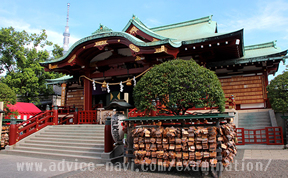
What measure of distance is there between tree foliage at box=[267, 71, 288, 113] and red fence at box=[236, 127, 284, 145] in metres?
1.14

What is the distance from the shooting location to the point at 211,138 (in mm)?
5602

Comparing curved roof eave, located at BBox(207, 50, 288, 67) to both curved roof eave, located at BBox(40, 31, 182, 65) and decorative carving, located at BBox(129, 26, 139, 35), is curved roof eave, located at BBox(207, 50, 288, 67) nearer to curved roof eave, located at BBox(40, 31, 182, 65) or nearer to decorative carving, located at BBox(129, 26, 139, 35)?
curved roof eave, located at BBox(40, 31, 182, 65)

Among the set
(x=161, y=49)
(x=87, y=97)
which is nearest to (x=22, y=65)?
(x=87, y=97)

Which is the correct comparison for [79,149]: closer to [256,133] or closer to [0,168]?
[0,168]

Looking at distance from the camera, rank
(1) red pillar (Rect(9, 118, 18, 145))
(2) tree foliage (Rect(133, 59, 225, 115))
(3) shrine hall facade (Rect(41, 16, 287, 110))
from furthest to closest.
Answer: (3) shrine hall facade (Rect(41, 16, 287, 110)) < (1) red pillar (Rect(9, 118, 18, 145)) < (2) tree foliage (Rect(133, 59, 225, 115))

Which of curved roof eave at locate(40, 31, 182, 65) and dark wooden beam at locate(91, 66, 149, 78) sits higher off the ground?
curved roof eave at locate(40, 31, 182, 65)

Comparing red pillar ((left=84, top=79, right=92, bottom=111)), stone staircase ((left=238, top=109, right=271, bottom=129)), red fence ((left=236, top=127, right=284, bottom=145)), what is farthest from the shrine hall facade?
red fence ((left=236, top=127, right=284, bottom=145))

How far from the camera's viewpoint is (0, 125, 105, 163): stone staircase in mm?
8562

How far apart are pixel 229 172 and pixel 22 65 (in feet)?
84.6

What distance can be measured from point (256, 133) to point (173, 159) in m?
6.83

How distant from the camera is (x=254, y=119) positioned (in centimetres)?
1166

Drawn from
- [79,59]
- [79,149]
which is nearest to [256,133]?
[79,149]

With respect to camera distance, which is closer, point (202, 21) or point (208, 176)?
point (208, 176)

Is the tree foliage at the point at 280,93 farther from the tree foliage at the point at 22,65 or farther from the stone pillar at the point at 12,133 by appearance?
the tree foliage at the point at 22,65
